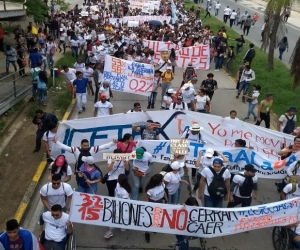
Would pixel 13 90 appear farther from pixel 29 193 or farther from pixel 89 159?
pixel 89 159

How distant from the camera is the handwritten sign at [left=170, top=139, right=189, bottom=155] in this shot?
7832mm

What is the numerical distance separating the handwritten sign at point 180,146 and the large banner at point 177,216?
1.65m

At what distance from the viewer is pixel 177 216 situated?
6457mm

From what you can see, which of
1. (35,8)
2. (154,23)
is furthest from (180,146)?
(154,23)

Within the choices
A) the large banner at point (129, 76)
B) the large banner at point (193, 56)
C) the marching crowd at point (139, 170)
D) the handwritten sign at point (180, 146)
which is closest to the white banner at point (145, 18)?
the large banner at point (193, 56)

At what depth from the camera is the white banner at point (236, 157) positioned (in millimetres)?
8484

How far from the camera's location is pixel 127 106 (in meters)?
13.7

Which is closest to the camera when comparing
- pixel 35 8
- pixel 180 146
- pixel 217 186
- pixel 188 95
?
pixel 217 186

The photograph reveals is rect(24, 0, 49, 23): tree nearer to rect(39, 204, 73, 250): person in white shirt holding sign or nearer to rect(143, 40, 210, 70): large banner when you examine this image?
rect(143, 40, 210, 70): large banner

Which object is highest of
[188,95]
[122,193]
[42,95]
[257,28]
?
[122,193]

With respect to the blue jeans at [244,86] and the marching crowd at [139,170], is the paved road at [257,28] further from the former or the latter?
the marching crowd at [139,170]

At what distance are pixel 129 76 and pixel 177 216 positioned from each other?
797 centimetres

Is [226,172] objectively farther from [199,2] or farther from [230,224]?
[199,2]

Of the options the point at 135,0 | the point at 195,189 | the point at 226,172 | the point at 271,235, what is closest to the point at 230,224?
the point at 226,172
